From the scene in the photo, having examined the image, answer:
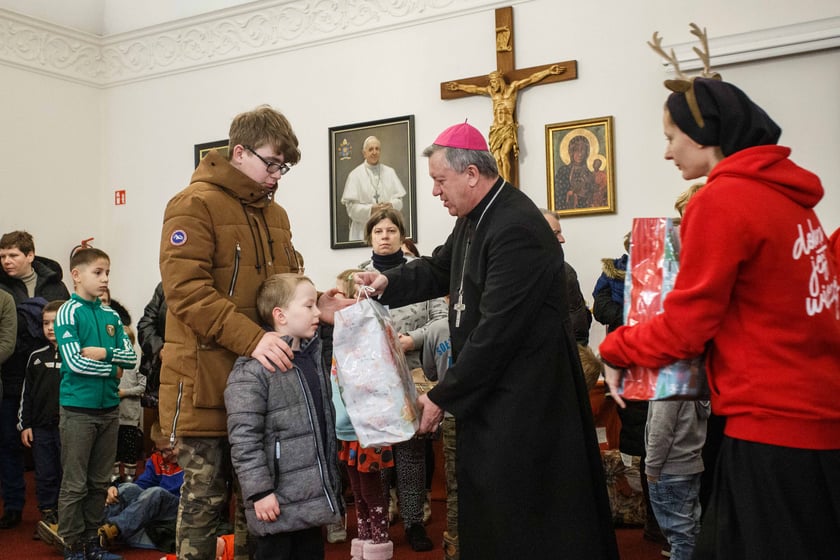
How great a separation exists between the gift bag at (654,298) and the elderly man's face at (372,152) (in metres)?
5.21

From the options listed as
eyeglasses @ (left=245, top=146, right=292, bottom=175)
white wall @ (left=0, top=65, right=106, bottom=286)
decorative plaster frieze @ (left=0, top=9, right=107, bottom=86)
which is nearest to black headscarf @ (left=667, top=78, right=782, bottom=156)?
eyeglasses @ (left=245, top=146, right=292, bottom=175)

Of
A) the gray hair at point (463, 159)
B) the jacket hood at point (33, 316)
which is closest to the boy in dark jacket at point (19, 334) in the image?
the jacket hood at point (33, 316)

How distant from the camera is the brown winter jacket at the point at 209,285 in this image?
107 inches

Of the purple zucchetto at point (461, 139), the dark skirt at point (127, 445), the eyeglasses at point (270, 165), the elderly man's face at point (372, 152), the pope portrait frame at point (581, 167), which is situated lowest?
the dark skirt at point (127, 445)

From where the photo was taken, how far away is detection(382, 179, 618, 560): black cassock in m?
2.69

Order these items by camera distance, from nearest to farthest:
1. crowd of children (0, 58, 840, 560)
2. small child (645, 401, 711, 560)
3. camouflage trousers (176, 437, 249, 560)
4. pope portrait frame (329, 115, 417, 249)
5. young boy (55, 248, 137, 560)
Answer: crowd of children (0, 58, 840, 560) < camouflage trousers (176, 437, 249, 560) < small child (645, 401, 711, 560) < young boy (55, 248, 137, 560) < pope portrait frame (329, 115, 417, 249)

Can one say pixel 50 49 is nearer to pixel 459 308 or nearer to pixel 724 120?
pixel 459 308

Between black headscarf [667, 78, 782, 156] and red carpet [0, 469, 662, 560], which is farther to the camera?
red carpet [0, 469, 662, 560]

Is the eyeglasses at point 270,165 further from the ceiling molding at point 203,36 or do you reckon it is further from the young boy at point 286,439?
the ceiling molding at point 203,36

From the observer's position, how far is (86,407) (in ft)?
14.7

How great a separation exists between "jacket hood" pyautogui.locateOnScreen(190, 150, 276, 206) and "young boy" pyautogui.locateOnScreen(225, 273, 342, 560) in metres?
0.31

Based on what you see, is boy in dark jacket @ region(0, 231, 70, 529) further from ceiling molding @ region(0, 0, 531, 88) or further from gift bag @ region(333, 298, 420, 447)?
gift bag @ region(333, 298, 420, 447)

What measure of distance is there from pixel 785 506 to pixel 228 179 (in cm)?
201

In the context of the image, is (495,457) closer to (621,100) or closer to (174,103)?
Answer: (621,100)
